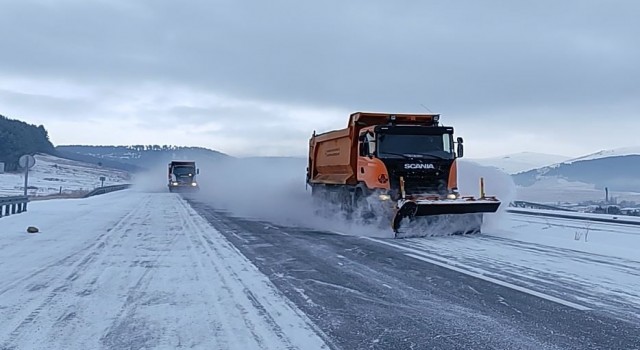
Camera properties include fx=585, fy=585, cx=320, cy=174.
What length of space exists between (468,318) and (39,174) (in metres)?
118

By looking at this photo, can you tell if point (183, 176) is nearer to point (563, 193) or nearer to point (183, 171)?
point (183, 171)

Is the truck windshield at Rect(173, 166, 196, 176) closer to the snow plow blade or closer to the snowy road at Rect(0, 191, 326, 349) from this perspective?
the snowy road at Rect(0, 191, 326, 349)

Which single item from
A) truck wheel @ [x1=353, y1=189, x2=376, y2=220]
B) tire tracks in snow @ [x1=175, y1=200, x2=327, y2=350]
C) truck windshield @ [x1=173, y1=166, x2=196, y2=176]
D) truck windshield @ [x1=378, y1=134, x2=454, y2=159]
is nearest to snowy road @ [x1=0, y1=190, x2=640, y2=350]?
tire tracks in snow @ [x1=175, y1=200, x2=327, y2=350]

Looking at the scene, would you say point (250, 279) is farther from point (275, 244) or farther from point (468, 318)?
point (275, 244)

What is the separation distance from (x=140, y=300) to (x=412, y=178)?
9.33 meters

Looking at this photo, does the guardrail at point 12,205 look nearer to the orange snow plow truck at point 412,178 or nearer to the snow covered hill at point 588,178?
the orange snow plow truck at point 412,178

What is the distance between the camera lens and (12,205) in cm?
2114

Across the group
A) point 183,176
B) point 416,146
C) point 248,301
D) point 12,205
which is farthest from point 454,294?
point 183,176

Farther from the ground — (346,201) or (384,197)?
(384,197)

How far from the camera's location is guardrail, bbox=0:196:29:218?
65.0 feet

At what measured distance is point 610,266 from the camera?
32.2 feet

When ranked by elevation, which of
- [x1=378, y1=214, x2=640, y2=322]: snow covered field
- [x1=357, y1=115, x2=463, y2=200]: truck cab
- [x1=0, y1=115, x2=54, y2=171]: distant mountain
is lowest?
[x1=378, y1=214, x2=640, y2=322]: snow covered field

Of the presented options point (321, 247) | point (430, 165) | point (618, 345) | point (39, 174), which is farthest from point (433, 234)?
point (39, 174)

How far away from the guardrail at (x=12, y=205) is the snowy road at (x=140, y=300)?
824cm
